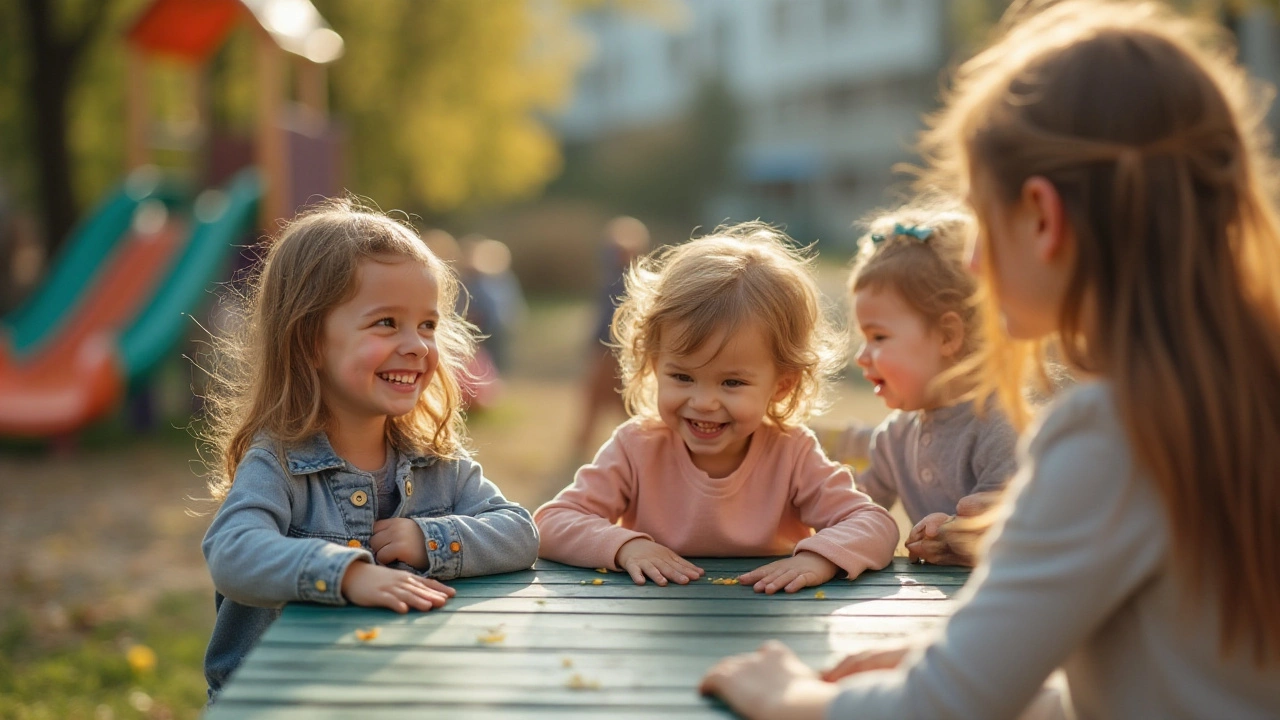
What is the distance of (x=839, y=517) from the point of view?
2801mm

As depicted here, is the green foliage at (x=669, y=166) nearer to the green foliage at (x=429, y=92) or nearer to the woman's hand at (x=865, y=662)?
the green foliage at (x=429, y=92)

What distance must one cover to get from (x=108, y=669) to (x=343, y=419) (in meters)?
2.58

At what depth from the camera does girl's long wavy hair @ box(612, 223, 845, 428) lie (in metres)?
2.70

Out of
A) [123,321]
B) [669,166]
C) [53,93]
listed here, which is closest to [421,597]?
[123,321]

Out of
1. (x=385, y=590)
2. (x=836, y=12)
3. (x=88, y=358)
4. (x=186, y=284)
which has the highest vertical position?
(x=836, y=12)

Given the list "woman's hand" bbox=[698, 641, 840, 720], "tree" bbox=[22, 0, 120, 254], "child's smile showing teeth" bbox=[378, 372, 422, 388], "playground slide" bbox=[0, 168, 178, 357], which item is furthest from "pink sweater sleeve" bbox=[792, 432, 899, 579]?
"tree" bbox=[22, 0, 120, 254]

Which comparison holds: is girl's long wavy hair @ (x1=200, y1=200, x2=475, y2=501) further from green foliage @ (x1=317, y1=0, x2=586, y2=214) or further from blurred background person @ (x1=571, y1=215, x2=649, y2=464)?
green foliage @ (x1=317, y1=0, x2=586, y2=214)

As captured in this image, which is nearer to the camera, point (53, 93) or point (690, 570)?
point (690, 570)

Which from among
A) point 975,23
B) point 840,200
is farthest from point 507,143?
point 840,200

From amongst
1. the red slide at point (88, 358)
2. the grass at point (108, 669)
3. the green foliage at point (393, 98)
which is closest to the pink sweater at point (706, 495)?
the grass at point (108, 669)

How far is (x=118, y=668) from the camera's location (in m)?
4.57

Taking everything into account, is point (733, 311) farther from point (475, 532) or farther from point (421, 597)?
point (421, 597)

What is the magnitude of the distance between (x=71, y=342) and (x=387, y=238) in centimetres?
845

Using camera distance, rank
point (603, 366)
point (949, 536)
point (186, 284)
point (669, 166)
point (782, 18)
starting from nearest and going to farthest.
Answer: point (949, 536)
point (603, 366)
point (186, 284)
point (669, 166)
point (782, 18)
